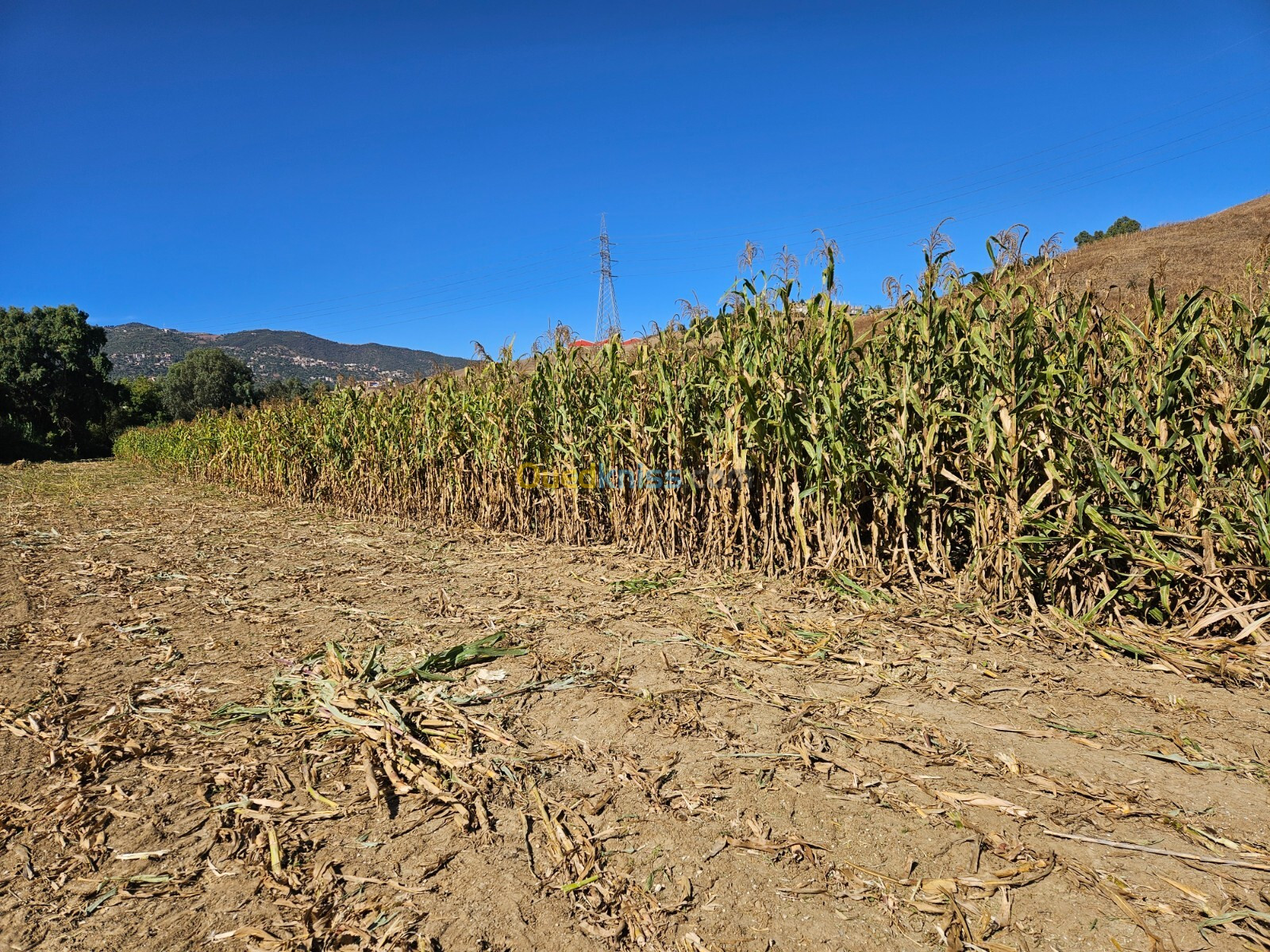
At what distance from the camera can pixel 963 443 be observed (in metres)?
3.82

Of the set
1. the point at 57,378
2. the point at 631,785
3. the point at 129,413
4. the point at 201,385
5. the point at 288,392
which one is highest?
the point at 201,385

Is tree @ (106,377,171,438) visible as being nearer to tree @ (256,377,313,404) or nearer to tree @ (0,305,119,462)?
tree @ (0,305,119,462)

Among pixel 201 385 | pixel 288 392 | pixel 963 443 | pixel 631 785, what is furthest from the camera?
pixel 201 385

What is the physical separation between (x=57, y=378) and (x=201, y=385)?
17659 mm

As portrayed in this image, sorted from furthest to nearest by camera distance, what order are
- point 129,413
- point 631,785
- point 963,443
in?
point 129,413 < point 963,443 < point 631,785

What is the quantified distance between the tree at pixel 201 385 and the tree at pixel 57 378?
13.5 m

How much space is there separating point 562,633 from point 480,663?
0.57 meters

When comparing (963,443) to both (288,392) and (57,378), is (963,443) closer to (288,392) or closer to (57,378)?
(57,378)

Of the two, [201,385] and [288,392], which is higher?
[201,385]

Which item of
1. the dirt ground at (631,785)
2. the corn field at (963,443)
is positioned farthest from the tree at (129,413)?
the dirt ground at (631,785)

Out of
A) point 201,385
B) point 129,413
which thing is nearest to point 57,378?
point 129,413

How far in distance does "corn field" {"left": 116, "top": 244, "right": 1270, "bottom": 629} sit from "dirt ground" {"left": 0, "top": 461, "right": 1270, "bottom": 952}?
19.4 inches

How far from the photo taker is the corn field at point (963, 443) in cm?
313

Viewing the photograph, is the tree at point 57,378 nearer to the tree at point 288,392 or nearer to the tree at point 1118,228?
the tree at point 288,392
